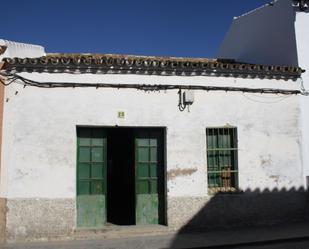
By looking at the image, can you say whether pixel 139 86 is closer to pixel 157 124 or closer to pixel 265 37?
pixel 157 124

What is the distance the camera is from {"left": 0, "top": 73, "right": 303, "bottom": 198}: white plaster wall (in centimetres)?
1012

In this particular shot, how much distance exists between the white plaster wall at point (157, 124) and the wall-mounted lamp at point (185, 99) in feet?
0.49

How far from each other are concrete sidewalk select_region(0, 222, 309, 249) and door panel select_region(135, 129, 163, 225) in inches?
30.3

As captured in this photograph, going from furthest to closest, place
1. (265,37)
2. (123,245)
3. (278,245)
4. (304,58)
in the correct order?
1. (265,37)
2. (304,58)
3. (278,245)
4. (123,245)

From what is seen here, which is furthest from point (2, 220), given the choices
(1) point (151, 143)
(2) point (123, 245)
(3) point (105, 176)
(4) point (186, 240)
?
(4) point (186, 240)

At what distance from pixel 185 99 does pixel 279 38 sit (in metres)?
4.30

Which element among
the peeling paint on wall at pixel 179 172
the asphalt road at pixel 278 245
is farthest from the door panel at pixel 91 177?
the asphalt road at pixel 278 245

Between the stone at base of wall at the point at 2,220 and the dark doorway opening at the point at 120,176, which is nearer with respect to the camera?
the stone at base of wall at the point at 2,220

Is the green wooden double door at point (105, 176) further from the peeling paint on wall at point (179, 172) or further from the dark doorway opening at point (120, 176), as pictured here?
the dark doorway opening at point (120, 176)

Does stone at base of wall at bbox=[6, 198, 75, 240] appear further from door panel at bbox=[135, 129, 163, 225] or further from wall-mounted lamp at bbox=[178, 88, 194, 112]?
wall-mounted lamp at bbox=[178, 88, 194, 112]

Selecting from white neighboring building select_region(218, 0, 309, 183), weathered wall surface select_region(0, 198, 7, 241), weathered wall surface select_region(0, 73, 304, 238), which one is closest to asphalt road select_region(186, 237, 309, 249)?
weathered wall surface select_region(0, 73, 304, 238)

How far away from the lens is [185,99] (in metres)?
11.0

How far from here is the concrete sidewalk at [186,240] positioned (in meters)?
9.44

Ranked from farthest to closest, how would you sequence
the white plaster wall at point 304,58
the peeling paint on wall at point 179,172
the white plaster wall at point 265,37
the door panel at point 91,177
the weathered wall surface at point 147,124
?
the white plaster wall at point 265,37, the white plaster wall at point 304,58, the peeling paint on wall at point 179,172, the door panel at point 91,177, the weathered wall surface at point 147,124
